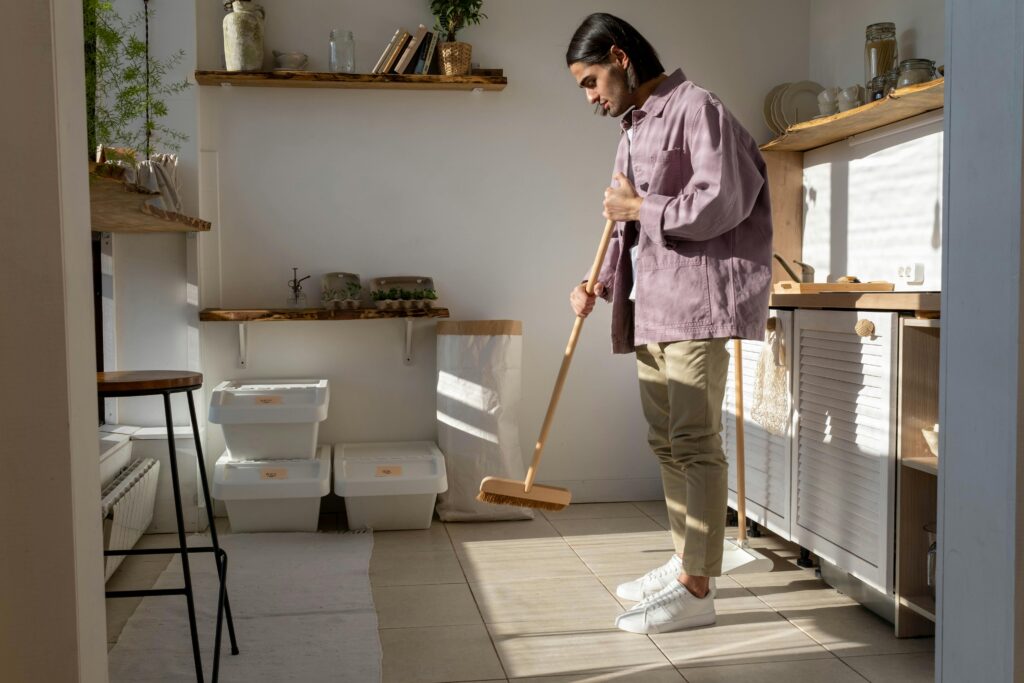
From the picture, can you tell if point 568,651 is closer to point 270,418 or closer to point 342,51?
point 270,418

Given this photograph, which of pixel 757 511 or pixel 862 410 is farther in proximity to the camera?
pixel 757 511

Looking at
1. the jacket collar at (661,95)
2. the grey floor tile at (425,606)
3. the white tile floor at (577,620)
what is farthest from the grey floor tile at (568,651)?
the jacket collar at (661,95)

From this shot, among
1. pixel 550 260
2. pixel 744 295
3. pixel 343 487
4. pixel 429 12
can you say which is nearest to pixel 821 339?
pixel 744 295

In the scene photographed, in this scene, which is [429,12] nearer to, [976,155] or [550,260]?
[550,260]

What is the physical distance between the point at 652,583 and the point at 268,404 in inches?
61.4

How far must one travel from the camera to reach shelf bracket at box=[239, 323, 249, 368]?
12.4 feet

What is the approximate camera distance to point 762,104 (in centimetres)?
411

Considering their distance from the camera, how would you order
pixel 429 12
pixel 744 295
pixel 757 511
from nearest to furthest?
pixel 744 295 → pixel 757 511 → pixel 429 12

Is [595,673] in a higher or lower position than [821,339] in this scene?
lower

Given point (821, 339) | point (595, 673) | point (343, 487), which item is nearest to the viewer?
point (595, 673)

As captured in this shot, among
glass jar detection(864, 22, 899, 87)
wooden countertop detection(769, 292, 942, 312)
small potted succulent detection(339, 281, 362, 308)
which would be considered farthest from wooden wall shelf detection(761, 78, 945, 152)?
small potted succulent detection(339, 281, 362, 308)

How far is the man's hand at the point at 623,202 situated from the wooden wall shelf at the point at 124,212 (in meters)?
1.17

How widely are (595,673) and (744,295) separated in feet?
3.30

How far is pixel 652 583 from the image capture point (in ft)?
9.06
